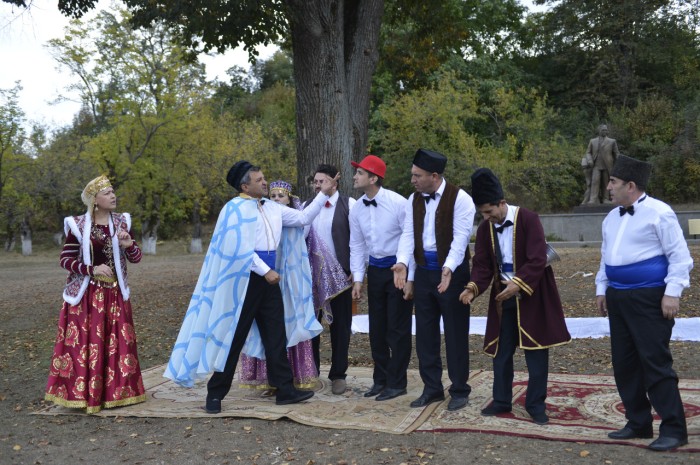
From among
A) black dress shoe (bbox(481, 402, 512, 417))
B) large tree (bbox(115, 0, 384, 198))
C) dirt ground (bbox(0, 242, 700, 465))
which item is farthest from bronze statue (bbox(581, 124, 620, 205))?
black dress shoe (bbox(481, 402, 512, 417))

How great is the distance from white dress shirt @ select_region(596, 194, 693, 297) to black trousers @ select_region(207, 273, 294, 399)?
276 cm

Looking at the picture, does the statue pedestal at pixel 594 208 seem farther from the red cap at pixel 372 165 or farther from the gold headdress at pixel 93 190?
the gold headdress at pixel 93 190

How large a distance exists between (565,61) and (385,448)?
117 ft

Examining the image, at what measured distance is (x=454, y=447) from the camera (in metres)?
5.07

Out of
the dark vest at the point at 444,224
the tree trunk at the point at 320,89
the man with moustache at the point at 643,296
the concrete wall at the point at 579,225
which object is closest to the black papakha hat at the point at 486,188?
the dark vest at the point at 444,224

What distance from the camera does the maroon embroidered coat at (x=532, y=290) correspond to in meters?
5.52

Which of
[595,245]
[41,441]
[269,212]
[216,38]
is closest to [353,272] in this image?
[269,212]

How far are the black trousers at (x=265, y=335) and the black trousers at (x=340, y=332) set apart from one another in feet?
1.78

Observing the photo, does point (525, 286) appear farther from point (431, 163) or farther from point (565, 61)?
point (565, 61)

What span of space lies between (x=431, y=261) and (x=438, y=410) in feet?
3.89

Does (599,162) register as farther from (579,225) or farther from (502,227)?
(502,227)

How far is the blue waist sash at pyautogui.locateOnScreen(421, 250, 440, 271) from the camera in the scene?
6121 mm

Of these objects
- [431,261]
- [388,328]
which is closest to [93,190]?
[388,328]

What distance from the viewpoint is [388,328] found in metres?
6.59
